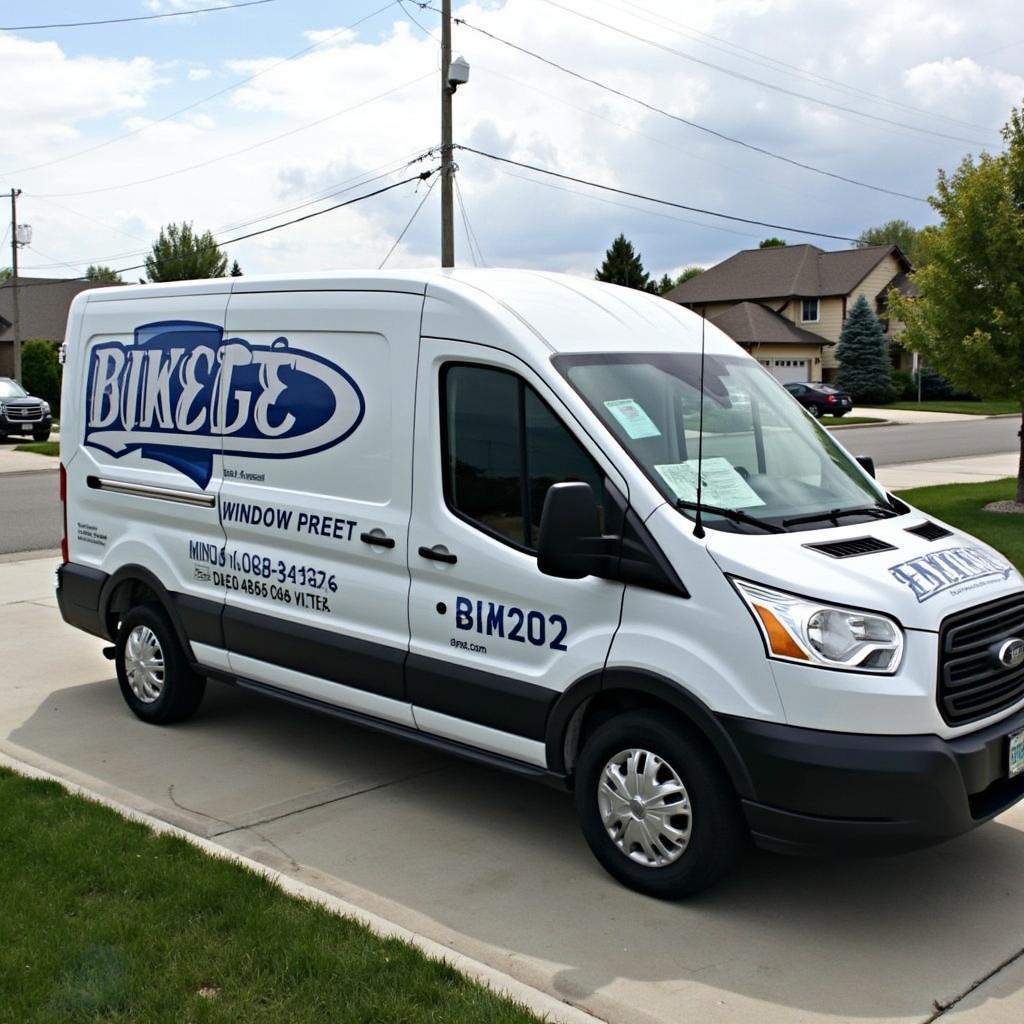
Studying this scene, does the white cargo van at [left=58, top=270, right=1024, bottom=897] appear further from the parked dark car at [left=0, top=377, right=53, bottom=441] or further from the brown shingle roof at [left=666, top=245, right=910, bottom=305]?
the brown shingle roof at [left=666, top=245, right=910, bottom=305]

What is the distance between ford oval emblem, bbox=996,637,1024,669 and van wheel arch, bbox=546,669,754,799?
3.40 feet

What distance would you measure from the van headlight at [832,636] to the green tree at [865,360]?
171ft

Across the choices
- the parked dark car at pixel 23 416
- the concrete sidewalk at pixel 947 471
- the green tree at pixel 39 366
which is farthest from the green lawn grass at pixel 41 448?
the green tree at pixel 39 366

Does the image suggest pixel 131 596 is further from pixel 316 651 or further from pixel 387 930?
pixel 387 930

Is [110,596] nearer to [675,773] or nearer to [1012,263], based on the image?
[675,773]

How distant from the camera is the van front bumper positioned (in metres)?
3.95

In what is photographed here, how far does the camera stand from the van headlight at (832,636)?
3984mm

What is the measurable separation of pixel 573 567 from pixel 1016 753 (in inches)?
66.8

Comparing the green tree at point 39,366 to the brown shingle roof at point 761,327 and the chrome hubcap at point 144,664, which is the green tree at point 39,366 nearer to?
the brown shingle roof at point 761,327

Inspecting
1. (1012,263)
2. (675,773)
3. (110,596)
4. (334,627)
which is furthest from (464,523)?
(1012,263)

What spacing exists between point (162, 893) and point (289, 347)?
101 inches

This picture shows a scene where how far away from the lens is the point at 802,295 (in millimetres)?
62250

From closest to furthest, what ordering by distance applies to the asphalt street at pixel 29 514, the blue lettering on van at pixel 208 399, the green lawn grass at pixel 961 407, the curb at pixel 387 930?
the curb at pixel 387 930 < the blue lettering on van at pixel 208 399 < the asphalt street at pixel 29 514 < the green lawn grass at pixel 961 407

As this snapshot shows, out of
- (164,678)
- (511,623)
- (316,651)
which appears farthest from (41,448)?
(511,623)
